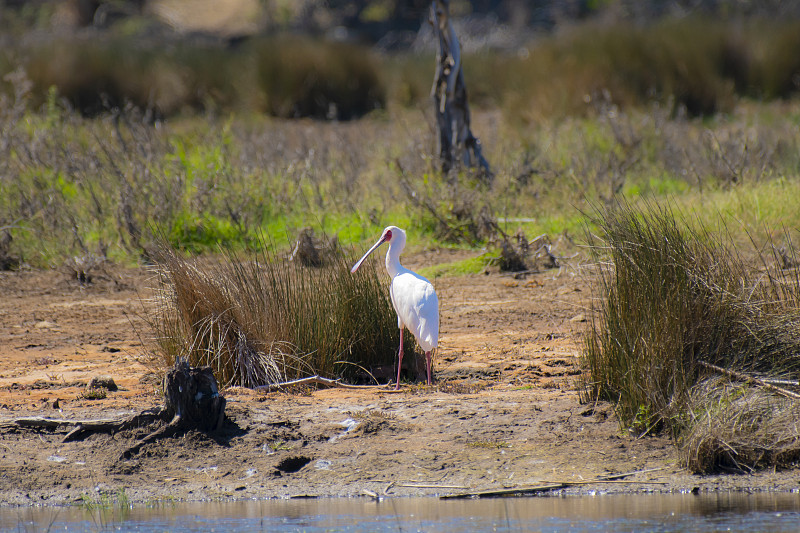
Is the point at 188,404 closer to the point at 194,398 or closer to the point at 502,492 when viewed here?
the point at 194,398

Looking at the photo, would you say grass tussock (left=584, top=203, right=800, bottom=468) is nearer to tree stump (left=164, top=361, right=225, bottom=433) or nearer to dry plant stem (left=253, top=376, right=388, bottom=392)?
dry plant stem (left=253, top=376, right=388, bottom=392)

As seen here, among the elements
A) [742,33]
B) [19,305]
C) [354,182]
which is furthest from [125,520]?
[742,33]

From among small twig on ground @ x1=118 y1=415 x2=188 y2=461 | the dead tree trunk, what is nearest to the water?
small twig on ground @ x1=118 y1=415 x2=188 y2=461

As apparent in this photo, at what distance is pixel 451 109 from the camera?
38.9 ft

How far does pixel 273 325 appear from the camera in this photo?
615cm

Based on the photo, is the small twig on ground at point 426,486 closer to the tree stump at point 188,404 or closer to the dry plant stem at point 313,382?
the tree stump at point 188,404

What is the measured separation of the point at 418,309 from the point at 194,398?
146 cm

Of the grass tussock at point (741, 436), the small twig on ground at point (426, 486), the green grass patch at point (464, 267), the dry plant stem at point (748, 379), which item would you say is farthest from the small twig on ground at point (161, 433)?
the green grass patch at point (464, 267)

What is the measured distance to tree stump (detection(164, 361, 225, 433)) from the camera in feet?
17.1

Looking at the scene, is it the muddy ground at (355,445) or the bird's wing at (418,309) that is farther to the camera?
the bird's wing at (418,309)

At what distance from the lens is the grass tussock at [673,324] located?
4996 mm

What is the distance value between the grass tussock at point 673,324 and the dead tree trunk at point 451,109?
646 cm

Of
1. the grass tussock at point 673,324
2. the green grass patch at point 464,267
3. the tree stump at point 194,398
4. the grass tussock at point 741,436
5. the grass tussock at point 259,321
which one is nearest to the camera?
the grass tussock at point 741,436

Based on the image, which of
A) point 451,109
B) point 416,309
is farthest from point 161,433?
point 451,109
